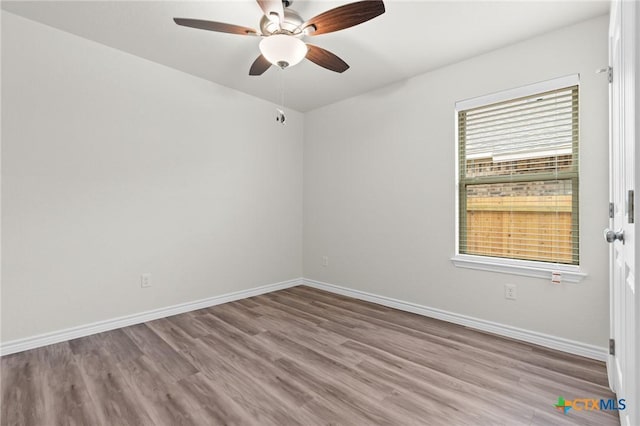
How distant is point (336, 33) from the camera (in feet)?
8.23

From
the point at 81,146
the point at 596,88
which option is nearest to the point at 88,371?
the point at 81,146

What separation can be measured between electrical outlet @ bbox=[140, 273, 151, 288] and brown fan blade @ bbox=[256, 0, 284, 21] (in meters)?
2.59

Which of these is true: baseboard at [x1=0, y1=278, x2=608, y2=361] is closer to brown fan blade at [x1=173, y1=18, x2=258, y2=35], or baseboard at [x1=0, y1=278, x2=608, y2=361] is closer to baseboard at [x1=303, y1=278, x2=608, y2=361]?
baseboard at [x1=303, y1=278, x2=608, y2=361]

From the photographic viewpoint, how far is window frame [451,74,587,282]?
237cm

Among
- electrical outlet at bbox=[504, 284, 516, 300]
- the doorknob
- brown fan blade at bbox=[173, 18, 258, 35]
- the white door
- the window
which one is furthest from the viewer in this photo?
electrical outlet at bbox=[504, 284, 516, 300]

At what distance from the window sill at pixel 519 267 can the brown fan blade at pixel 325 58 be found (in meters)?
2.07

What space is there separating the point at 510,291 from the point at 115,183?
369 cm

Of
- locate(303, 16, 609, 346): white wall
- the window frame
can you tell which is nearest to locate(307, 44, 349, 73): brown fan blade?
locate(303, 16, 609, 346): white wall

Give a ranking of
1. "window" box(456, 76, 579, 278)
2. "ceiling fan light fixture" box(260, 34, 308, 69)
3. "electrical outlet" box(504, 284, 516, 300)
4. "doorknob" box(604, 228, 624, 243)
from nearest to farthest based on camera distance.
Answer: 1. "doorknob" box(604, 228, 624, 243)
2. "ceiling fan light fixture" box(260, 34, 308, 69)
3. "window" box(456, 76, 579, 278)
4. "electrical outlet" box(504, 284, 516, 300)

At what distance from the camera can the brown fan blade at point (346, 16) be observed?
1756 millimetres

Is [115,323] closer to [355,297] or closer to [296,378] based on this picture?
[296,378]

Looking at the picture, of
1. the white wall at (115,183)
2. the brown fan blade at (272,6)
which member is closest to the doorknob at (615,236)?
the brown fan blade at (272,6)

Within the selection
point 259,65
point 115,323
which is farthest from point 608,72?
point 115,323

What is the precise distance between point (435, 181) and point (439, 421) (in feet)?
7.09
